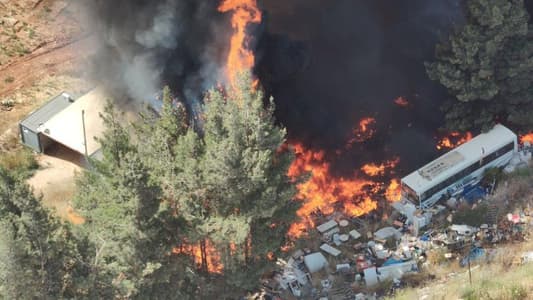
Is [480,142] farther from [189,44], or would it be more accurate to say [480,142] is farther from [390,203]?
[189,44]

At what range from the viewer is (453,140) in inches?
1458

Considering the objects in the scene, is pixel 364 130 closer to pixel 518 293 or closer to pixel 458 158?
pixel 458 158

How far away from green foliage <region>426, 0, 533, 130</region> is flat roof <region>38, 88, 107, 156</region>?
16511mm

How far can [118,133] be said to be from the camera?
23.6 metres

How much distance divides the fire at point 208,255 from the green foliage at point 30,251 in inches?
178

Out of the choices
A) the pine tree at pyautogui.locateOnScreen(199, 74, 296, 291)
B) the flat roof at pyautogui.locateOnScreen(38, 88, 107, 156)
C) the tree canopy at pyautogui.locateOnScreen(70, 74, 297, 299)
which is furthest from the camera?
the flat roof at pyautogui.locateOnScreen(38, 88, 107, 156)

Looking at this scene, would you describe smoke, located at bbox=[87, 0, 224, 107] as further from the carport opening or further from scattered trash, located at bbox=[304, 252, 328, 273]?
scattered trash, located at bbox=[304, 252, 328, 273]

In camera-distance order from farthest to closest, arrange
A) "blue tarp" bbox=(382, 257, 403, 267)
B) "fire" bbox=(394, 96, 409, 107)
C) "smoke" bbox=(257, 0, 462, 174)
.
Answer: "fire" bbox=(394, 96, 409, 107) → "smoke" bbox=(257, 0, 462, 174) → "blue tarp" bbox=(382, 257, 403, 267)

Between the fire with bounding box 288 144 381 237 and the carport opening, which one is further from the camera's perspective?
the carport opening

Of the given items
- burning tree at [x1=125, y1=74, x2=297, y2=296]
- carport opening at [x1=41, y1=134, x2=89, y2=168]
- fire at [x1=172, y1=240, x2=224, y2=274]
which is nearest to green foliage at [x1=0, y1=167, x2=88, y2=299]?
burning tree at [x1=125, y1=74, x2=297, y2=296]

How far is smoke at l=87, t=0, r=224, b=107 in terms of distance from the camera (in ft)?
107

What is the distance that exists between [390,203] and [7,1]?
29100mm

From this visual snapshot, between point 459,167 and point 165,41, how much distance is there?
46.7 feet

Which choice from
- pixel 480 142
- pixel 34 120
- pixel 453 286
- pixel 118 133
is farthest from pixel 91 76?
pixel 453 286
